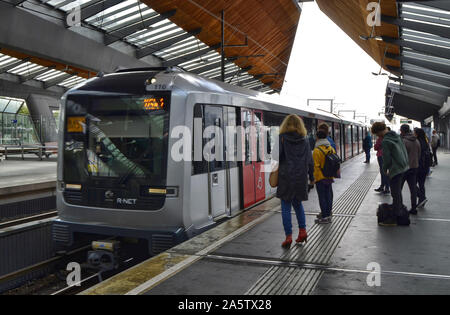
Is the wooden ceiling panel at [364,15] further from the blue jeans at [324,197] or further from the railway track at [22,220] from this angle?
the railway track at [22,220]

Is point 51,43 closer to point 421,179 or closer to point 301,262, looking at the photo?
point 421,179

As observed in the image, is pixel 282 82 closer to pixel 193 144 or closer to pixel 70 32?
pixel 70 32

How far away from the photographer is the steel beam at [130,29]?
1981 centimetres

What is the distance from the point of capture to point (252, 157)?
338 inches

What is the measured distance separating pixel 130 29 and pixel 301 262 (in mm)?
17940

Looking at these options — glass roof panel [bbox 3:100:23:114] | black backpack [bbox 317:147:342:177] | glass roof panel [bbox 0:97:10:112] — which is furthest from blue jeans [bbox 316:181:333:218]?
glass roof panel [bbox 3:100:23:114]

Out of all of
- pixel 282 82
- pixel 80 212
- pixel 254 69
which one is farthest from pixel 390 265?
pixel 282 82

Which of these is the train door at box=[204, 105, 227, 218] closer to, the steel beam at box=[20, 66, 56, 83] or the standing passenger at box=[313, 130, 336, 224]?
the standing passenger at box=[313, 130, 336, 224]

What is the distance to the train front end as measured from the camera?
5.94 meters

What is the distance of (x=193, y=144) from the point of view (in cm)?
621

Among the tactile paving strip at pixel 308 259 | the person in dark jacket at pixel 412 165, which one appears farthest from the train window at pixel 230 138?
the person in dark jacket at pixel 412 165

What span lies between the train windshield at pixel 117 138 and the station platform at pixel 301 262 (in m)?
1.25

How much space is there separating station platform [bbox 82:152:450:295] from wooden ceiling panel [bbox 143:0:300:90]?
13.0 m

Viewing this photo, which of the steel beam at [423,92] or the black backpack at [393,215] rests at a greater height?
the steel beam at [423,92]
